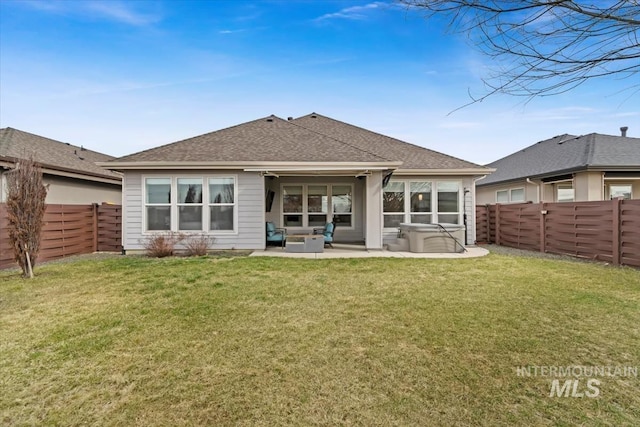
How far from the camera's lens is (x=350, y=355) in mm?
3342

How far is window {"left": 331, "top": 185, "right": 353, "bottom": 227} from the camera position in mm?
13430

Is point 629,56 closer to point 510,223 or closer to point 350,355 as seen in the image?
point 350,355

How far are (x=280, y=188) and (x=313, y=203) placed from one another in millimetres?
1606

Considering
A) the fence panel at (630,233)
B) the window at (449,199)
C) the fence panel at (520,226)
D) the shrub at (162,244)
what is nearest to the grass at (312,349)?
the fence panel at (630,233)

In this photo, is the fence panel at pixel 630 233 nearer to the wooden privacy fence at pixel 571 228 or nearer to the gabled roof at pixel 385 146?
the wooden privacy fence at pixel 571 228

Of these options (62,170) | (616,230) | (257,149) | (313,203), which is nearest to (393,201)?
(313,203)

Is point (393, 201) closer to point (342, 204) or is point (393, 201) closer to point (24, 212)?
point (342, 204)

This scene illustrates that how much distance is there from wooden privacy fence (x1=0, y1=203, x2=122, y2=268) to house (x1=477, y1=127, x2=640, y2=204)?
19.3m

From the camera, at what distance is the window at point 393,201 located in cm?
1240

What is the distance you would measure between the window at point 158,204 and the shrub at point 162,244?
1.07 ft

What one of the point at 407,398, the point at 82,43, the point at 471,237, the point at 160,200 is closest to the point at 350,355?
the point at 407,398

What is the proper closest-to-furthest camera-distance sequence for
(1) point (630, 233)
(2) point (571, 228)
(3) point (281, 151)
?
(1) point (630, 233) < (2) point (571, 228) < (3) point (281, 151)

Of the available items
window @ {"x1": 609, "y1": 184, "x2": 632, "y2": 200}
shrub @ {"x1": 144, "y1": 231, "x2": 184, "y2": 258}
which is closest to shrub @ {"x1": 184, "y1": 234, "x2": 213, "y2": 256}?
shrub @ {"x1": 144, "y1": 231, "x2": 184, "y2": 258}

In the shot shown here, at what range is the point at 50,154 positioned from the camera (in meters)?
13.5
